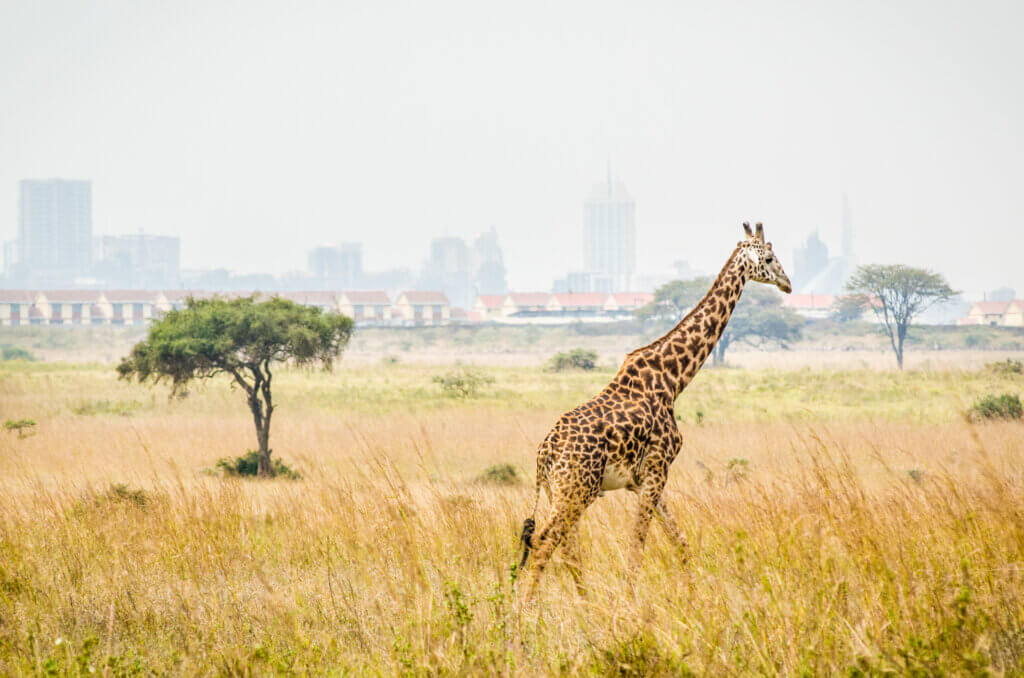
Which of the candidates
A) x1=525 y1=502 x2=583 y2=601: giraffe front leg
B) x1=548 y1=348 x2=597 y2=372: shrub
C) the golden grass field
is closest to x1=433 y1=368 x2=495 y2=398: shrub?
x1=548 y1=348 x2=597 y2=372: shrub

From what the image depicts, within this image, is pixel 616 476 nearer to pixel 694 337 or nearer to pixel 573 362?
pixel 694 337

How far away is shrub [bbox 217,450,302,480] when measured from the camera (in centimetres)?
2000

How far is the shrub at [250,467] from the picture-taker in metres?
20.0

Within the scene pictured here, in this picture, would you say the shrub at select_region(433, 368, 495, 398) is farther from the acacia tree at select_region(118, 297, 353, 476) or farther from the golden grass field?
the golden grass field

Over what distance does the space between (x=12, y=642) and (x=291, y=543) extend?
2.93 meters

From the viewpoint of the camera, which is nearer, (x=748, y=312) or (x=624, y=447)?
(x=624, y=447)

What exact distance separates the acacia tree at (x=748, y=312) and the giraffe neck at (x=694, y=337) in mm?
87834

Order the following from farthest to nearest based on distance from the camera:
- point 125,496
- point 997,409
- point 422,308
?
point 422,308 → point 997,409 → point 125,496

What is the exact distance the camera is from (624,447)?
6363 millimetres

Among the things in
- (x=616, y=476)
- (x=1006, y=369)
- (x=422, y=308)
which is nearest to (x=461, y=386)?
(x=1006, y=369)

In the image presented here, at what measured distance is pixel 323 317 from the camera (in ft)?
74.4

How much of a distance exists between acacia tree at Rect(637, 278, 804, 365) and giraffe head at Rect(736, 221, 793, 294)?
87.7 metres

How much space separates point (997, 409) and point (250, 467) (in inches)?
762

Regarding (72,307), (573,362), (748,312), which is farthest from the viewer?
(72,307)
